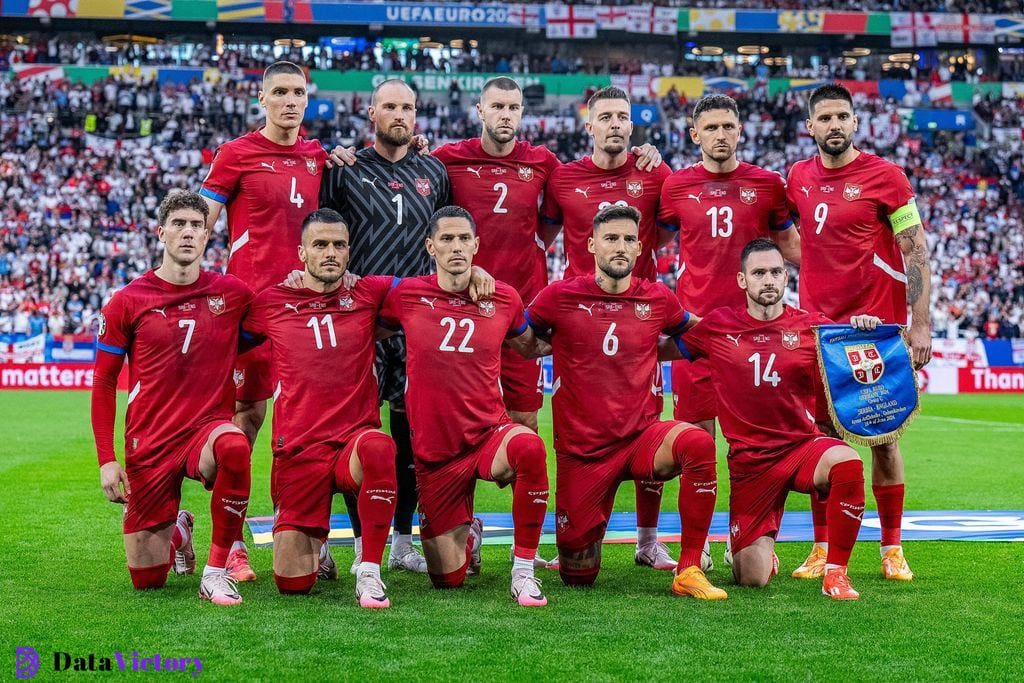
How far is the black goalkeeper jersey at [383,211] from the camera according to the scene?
6492 mm

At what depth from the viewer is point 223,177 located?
6.52 m

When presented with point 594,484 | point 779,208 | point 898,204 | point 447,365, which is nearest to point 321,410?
point 447,365

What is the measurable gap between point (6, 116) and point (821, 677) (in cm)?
3511

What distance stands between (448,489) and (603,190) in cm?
214

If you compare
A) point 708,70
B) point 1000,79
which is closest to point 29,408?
point 708,70

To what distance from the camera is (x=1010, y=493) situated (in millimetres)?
9453

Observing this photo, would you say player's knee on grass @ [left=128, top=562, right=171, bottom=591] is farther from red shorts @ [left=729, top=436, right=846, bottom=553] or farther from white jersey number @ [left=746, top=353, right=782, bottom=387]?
white jersey number @ [left=746, top=353, right=782, bottom=387]

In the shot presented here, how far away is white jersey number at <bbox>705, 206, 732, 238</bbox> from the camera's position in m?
6.52

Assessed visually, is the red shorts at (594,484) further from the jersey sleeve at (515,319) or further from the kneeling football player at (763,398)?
the jersey sleeve at (515,319)

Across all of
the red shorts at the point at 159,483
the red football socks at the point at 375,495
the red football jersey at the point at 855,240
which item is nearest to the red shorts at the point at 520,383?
the red football socks at the point at 375,495

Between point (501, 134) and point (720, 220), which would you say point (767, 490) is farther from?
point (501, 134)

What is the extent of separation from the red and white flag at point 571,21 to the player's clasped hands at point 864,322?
33.9 m

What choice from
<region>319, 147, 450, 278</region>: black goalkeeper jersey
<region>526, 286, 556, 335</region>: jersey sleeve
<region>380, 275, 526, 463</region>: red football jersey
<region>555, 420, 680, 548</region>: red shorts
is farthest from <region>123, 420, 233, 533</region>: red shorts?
<region>555, 420, 680, 548</region>: red shorts

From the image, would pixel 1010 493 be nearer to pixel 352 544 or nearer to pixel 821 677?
pixel 352 544
